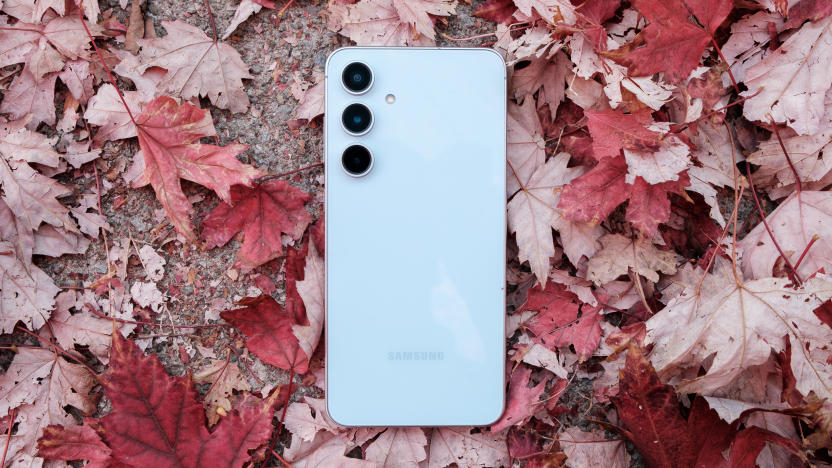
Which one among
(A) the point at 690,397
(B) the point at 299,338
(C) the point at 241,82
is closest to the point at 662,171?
(A) the point at 690,397

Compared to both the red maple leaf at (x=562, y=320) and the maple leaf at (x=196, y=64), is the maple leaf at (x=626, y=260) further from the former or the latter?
the maple leaf at (x=196, y=64)

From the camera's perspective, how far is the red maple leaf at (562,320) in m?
1.40

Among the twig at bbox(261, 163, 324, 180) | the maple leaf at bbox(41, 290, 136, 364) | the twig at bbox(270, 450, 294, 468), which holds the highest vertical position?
the twig at bbox(261, 163, 324, 180)

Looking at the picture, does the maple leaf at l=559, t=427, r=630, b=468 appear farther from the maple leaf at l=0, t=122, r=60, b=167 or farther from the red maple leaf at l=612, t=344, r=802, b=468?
the maple leaf at l=0, t=122, r=60, b=167

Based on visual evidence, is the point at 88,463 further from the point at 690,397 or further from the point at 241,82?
the point at 690,397

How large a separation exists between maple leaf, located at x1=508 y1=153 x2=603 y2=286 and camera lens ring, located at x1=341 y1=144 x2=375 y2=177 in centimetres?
38

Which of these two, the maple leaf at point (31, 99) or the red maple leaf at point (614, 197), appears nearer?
the red maple leaf at point (614, 197)

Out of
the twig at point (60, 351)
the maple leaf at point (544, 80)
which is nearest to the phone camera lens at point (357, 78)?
the maple leaf at point (544, 80)

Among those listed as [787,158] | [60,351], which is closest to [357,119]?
[60,351]

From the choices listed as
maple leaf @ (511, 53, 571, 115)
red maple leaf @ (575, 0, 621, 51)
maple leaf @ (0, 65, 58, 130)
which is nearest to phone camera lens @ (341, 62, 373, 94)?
maple leaf @ (511, 53, 571, 115)

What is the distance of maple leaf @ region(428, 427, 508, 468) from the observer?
138 centimetres

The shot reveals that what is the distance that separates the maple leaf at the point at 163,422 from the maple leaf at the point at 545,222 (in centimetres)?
74

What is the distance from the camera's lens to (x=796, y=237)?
1343 millimetres

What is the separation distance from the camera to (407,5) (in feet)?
4.52
